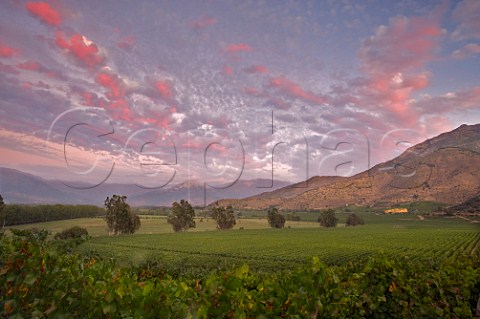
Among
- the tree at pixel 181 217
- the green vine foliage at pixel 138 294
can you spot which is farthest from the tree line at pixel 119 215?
the green vine foliage at pixel 138 294

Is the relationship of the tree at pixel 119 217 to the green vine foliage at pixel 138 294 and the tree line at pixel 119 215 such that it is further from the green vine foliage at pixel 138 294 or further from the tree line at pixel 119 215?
the green vine foliage at pixel 138 294

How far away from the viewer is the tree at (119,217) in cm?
12419

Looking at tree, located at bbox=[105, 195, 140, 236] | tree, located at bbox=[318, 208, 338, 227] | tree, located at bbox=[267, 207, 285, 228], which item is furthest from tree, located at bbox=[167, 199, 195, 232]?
tree, located at bbox=[318, 208, 338, 227]

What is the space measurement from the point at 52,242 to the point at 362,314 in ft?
16.5

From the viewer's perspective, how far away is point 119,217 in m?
125

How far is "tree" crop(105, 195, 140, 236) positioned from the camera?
124 meters

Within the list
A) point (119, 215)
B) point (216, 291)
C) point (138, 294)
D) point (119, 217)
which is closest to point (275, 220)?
point (119, 217)

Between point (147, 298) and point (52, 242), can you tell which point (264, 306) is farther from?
point (52, 242)

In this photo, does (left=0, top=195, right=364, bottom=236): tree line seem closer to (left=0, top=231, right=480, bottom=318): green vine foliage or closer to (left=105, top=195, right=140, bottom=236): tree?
(left=105, top=195, right=140, bottom=236): tree

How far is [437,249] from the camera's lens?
76.5 m

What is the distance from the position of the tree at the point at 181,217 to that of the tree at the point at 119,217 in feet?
61.0

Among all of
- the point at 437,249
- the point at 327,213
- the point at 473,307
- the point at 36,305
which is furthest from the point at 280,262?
the point at 327,213

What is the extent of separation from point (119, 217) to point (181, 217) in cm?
2751

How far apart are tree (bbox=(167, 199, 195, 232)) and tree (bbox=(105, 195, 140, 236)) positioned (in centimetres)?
1861
